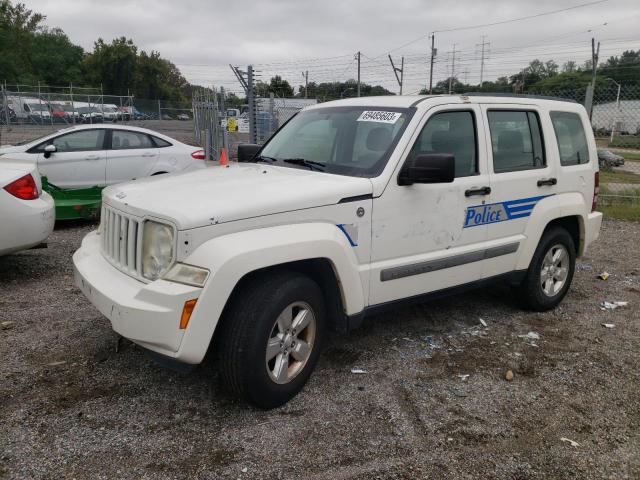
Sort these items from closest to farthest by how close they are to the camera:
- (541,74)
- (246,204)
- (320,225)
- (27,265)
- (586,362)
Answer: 1. (246,204)
2. (320,225)
3. (586,362)
4. (27,265)
5. (541,74)

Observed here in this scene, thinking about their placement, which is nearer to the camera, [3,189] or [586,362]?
[586,362]

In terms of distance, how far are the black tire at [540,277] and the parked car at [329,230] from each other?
0.06 ft

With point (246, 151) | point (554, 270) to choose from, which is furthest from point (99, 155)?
point (554, 270)

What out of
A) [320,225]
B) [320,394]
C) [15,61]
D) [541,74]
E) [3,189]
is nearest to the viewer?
[320,225]

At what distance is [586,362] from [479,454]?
1.65m

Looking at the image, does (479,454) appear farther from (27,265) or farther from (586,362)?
(27,265)

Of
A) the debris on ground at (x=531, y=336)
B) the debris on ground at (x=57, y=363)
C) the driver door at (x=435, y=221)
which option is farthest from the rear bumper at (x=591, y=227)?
the debris on ground at (x=57, y=363)

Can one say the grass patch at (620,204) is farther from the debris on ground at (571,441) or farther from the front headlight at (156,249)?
the front headlight at (156,249)

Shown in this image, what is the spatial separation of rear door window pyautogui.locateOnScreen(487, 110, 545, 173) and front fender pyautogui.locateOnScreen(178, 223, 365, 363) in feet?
6.17

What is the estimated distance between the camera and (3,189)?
519cm

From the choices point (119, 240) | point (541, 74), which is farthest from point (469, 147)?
point (541, 74)

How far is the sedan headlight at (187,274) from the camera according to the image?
2844 millimetres

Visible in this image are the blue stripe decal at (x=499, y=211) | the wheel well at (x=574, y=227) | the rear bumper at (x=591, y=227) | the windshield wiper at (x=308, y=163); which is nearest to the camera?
the windshield wiper at (x=308, y=163)

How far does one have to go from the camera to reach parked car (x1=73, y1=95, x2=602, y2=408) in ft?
9.58
